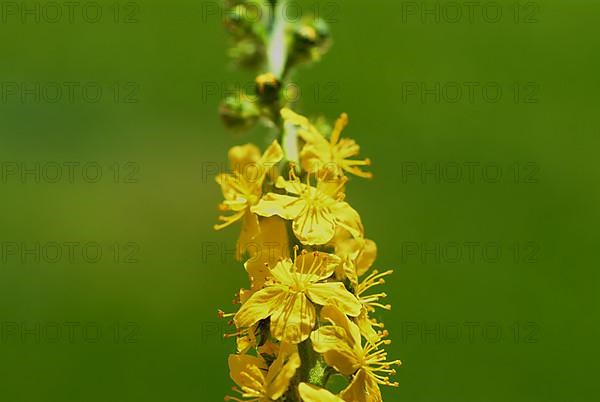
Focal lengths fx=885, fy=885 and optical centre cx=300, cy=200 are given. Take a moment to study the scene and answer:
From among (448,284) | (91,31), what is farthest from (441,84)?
(91,31)

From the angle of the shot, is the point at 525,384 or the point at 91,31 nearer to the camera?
the point at 525,384

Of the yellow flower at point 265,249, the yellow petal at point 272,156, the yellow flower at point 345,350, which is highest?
the yellow petal at point 272,156

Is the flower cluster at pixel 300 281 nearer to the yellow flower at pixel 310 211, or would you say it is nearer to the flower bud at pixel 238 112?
the yellow flower at pixel 310 211

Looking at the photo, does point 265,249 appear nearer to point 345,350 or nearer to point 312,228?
point 312,228

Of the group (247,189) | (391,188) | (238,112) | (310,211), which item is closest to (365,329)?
(310,211)

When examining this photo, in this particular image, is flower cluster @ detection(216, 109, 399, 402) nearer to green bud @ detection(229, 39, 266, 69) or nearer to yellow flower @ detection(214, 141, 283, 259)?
yellow flower @ detection(214, 141, 283, 259)

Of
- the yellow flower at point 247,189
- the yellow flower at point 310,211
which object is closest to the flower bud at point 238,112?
the yellow flower at point 247,189

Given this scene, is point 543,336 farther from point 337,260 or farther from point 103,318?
point 337,260
